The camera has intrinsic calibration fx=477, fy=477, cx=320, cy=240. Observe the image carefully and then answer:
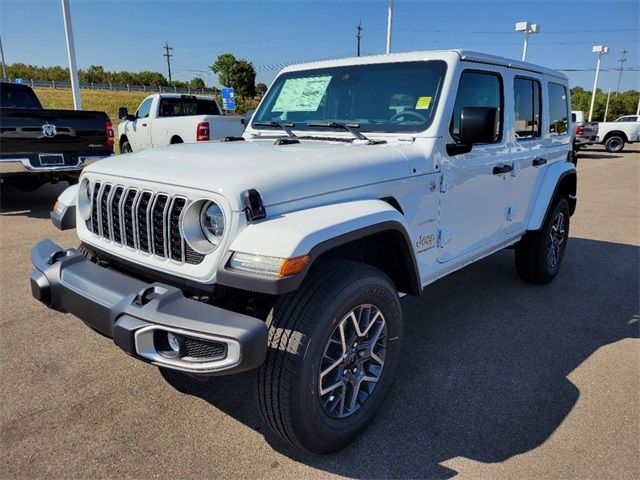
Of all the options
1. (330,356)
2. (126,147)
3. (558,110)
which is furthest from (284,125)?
(126,147)

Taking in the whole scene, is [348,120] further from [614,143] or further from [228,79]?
[228,79]

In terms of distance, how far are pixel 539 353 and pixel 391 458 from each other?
1693 mm

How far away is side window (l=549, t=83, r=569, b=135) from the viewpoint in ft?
15.2

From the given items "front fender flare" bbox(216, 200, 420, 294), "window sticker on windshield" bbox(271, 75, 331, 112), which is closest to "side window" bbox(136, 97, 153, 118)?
"window sticker on windshield" bbox(271, 75, 331, 112)

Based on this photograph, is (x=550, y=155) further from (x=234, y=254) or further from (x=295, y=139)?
(x=234, y=254)

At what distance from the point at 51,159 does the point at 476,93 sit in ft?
20.1

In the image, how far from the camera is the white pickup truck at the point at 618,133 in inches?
910

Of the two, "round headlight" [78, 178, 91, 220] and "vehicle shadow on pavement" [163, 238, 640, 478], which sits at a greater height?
"round headlight" [78, 178, 91, 220]

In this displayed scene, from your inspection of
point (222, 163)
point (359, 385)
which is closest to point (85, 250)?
point (222, 163)

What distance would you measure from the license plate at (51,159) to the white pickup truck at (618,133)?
80.4ft

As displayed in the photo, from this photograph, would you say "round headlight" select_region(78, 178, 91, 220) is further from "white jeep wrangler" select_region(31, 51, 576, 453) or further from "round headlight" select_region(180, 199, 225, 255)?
"round headlight" select_region(180, 199, 225, 255)

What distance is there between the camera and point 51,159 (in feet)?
22.7

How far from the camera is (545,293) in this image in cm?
473

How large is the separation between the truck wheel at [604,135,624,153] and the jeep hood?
25.6m
